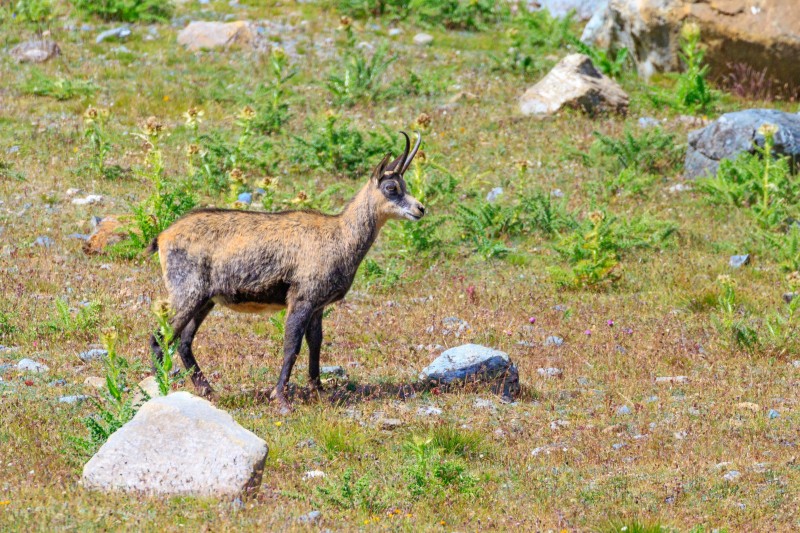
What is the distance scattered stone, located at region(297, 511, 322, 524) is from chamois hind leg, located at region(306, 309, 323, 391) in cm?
302

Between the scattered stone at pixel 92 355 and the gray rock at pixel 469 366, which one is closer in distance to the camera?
the gray rock at pixel 469 366

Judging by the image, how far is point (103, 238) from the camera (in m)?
14.3

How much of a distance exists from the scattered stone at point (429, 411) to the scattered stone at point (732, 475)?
2.69 meters

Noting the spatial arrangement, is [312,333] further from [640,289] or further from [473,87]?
[473,87]

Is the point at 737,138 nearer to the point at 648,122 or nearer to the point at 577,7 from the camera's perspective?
the point at 648,122

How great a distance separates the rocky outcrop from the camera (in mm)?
19516

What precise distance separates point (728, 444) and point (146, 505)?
4913mm

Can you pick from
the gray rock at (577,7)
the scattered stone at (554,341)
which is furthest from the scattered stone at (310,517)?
the gray rock at (577,7)

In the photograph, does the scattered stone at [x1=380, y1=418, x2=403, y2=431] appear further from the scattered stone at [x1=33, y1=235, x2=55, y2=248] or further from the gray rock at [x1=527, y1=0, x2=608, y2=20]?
the gray rock at [x1=527, y1=0, x2=608, y2=20]

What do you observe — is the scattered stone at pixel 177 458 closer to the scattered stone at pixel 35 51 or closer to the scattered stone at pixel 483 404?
the scattered stone at pixel 483 404

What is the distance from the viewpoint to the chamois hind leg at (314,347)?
10758 millimetres

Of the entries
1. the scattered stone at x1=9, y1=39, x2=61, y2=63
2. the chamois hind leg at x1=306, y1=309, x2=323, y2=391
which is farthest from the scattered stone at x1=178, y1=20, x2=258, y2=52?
the chamois hind leg at x1=306, y1=309, x2=323, y2=391

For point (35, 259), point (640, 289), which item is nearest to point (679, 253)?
point (640, 289)

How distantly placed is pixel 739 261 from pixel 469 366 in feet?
18.5
